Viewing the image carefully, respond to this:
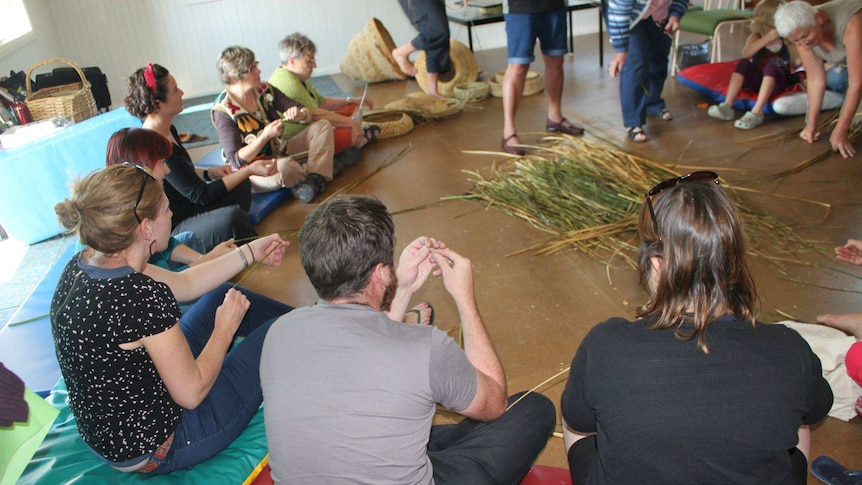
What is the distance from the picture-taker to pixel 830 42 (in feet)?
12.4

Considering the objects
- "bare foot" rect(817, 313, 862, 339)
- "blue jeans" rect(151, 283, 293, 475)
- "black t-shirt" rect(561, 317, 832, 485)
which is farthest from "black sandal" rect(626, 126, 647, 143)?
"black t-shirt" rect(561, 317, 832, 485)

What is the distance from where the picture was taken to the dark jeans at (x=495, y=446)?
1.62 metres

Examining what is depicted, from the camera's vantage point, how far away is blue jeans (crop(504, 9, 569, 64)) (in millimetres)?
4184

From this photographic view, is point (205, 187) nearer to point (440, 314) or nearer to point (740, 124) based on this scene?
point (440, 314)

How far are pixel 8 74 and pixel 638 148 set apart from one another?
5005 mm

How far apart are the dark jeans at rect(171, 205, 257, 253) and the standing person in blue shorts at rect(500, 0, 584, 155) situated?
1907 mm

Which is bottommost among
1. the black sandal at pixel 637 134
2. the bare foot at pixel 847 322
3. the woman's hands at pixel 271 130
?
the black sandal at pixel 637 134

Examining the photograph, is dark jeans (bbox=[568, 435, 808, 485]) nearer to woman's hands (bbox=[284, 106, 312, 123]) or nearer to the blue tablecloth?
woman's hands (bbox=[284, 106, 312, 123])

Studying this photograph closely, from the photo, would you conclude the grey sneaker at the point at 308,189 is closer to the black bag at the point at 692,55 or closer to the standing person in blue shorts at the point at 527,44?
the standing person in blue shorts at the point at 527,44

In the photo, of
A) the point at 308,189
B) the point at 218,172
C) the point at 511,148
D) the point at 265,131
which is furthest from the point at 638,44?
the point at 218,172

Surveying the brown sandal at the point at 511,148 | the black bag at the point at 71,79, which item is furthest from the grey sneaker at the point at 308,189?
the black bag at the point at 71,79

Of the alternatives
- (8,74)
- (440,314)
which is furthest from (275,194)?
(8,74)

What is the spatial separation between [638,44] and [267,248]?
3.00 metres

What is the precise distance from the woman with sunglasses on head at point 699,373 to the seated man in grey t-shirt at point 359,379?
318mm
